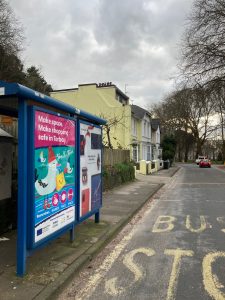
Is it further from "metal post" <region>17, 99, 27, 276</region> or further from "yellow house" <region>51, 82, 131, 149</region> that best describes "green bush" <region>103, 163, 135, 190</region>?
"yellow house" <region>51, 82, 131, 149</region>

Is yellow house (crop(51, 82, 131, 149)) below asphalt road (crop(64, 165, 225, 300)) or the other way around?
the other way around

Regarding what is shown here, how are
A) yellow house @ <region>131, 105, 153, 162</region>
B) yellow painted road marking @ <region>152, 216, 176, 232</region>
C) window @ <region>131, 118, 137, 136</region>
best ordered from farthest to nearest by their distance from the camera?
yellow house @ <region>131, 105, 153, 162</region>, window @ <region>131, 118, 137, 136</region>, yellow painted road marking @ <region>152, 216, 176, 232</region>

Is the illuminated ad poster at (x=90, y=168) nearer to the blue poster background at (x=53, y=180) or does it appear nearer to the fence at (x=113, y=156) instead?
the blue poster background at (x=53, y=180)

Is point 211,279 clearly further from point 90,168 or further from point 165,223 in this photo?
point 165,223

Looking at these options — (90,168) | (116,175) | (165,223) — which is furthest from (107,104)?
(90,168)

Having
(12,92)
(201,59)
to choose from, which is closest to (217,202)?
(12,92)

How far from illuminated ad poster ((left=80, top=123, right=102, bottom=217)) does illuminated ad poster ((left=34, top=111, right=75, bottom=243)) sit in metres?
0.57

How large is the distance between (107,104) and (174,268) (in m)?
30.7

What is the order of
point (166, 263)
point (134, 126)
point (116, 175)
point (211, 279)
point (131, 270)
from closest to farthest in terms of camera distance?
point (211, 279) < point (131, 270) < point (166, 263) < point (116, 175) < point (134, 126)

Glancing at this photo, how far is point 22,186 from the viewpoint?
496cm

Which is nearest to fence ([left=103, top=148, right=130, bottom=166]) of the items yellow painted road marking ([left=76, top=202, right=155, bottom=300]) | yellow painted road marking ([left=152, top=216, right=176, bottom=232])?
yellow painted road marking ([left=152, top=216, right=176, bottom=232])

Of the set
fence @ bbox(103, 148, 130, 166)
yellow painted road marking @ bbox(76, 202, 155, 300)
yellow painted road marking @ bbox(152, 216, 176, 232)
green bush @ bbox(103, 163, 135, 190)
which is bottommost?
yellow painted road marking @ bbox(76, 202, 155, 300)

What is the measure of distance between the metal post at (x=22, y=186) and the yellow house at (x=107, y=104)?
28.2 m

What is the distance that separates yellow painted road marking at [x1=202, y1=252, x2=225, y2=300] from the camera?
15.5 ft
